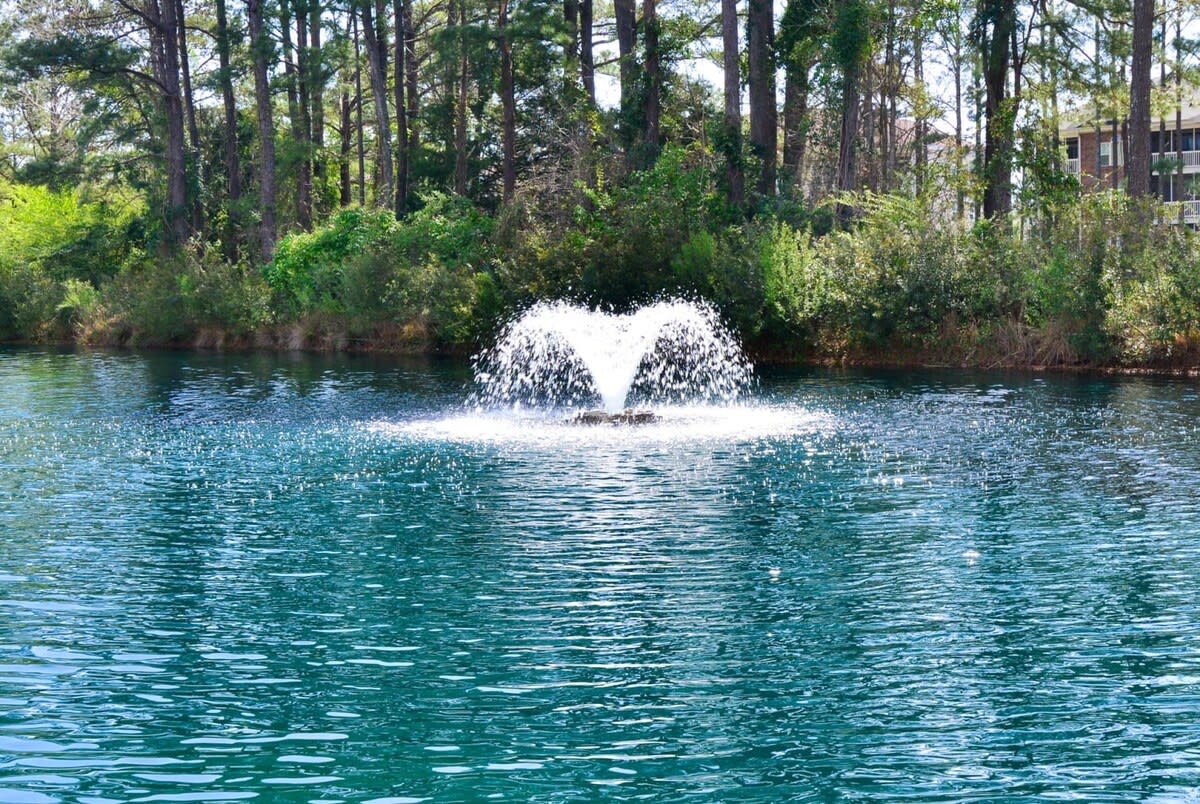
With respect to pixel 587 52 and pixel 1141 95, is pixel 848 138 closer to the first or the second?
pixel 587 52

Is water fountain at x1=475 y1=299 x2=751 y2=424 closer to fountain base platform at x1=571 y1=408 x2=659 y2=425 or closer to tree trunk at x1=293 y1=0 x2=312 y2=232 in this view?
fountain base platform at x1=571 y1=408 x2=659 y2=425

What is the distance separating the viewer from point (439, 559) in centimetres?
1293

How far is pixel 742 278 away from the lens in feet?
115

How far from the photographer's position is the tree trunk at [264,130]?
4712cm

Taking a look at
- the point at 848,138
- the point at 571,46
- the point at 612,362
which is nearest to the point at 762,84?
the point at 848,138

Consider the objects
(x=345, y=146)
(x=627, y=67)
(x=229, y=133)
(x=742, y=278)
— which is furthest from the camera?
(x=345, y=146)

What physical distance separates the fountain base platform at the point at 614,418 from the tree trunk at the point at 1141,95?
16.4m

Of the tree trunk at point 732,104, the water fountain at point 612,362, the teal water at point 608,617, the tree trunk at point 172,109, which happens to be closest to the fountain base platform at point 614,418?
the water fountain at point 612,362

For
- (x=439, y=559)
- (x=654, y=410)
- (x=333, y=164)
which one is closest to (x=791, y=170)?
(x=654, y=410)

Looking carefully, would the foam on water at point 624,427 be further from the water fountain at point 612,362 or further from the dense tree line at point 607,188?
the dense tree line at point 607,188

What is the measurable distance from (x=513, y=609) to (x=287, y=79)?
44.0 m

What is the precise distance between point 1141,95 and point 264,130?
29.2 m

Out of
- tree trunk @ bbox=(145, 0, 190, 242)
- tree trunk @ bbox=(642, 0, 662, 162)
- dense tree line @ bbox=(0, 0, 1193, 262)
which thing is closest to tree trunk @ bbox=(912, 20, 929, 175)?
dense tree line @ bbox=(0, 0, 1193, 262)

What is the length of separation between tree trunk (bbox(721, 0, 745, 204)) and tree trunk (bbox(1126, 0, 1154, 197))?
1040 centimetres
